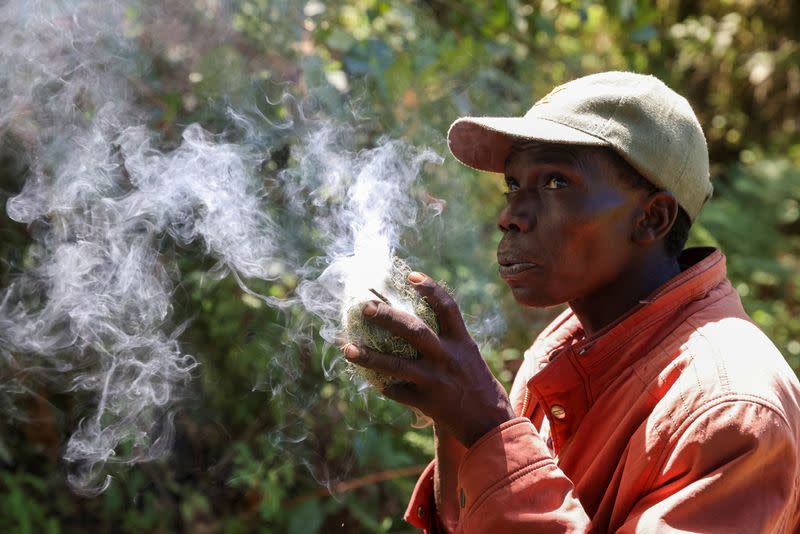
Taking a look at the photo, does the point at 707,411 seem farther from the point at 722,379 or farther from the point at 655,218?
the point at 655,218

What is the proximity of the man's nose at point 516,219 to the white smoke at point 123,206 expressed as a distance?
0.69 m

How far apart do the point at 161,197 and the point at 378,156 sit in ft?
2.64

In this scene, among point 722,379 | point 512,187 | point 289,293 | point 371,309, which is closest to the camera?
point 722,379

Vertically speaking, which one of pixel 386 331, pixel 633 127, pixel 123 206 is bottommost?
pixel 123 206

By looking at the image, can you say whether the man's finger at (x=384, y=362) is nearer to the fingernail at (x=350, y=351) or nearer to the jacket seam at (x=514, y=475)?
the fingernail at (x=350, y=351)

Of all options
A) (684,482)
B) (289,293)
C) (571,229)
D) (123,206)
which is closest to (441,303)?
(571,229)

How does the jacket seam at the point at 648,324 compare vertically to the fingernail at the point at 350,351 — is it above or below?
above

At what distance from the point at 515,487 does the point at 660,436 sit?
29 centimetres

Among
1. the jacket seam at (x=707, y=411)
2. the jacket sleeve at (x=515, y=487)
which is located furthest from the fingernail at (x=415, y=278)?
the jacket seam at (x=707, y=411)

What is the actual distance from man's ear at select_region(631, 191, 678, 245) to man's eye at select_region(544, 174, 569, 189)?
184 mm

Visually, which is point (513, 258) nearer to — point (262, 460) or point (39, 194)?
point (39, 194)

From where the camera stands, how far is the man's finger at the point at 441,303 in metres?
1.75

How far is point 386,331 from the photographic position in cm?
174

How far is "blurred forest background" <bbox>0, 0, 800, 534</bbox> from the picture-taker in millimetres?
3578
